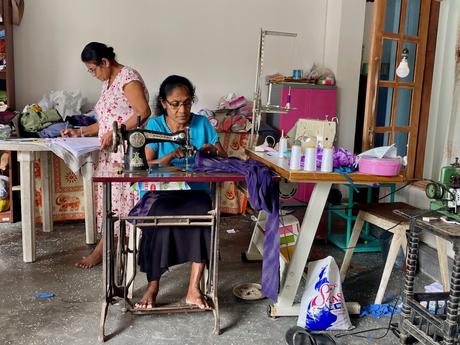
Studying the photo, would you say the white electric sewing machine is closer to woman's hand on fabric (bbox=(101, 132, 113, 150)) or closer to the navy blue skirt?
the navy blue skirt

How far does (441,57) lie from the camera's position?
10.6ft

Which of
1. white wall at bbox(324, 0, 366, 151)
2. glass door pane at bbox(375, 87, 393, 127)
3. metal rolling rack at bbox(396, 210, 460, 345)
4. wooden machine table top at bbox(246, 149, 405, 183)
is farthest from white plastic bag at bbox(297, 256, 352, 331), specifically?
white wall at bbox(324, 0, 366, 151)

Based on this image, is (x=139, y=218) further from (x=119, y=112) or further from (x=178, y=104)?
(x=119, y=112)

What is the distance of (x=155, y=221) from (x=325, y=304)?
0.87 meters

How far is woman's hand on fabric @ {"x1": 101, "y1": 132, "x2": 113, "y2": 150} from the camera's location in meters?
2.79

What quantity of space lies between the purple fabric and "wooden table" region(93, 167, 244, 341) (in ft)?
0.23

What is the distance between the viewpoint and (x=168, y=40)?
4262mm

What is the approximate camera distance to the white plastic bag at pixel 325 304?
2145 millimetres

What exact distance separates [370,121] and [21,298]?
2.45 m

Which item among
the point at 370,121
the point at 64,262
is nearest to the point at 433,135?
the point at 370,121

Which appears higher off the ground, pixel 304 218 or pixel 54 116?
pixel 54 116

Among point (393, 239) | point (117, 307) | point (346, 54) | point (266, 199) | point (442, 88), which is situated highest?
point (346, 54)

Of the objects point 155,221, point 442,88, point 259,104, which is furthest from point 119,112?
point 442,88

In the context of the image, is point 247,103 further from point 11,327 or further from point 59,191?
point 11,327
